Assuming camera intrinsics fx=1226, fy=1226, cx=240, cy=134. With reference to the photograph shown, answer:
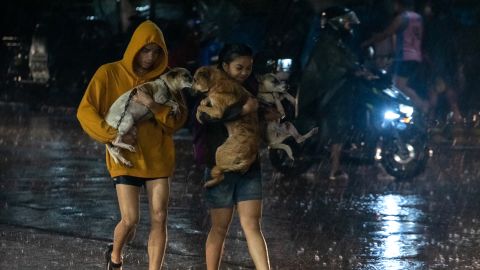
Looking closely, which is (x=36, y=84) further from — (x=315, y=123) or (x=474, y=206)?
(x=474, y=206)

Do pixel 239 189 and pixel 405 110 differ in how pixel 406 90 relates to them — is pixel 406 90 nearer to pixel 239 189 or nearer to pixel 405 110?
pixel 405 110

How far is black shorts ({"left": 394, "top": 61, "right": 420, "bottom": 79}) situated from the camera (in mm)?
17594

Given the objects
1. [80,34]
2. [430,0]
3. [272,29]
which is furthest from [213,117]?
[80,34]

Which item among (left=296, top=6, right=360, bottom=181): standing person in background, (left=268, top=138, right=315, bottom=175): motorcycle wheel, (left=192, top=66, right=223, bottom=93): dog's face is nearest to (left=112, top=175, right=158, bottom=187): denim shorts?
(left=192, top=66, right=223, bottom=93): dog's face

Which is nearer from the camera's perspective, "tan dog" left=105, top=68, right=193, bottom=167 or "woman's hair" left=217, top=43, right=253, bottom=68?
"woman's hair" left=217, top=43, right=253, bottom=68

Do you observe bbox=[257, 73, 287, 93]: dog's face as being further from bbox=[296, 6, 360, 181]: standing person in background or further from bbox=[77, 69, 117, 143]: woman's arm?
bbox=[296, 6, 360, 181]: standing person in background

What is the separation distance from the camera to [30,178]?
13.8m

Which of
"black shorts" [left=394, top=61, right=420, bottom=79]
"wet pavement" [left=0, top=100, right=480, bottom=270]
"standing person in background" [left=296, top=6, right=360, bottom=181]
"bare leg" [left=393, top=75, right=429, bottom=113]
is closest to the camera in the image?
"wet pavement" [left=0, top=100, right=480, bottom=270]

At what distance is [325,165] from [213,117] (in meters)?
7.90

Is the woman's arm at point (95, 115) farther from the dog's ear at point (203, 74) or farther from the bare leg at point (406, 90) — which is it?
the bare leg at point (406, 90)

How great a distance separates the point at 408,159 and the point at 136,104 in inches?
280

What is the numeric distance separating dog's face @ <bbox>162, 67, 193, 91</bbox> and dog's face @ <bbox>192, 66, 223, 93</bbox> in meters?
0.12

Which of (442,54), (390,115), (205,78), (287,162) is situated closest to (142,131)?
(205,78)

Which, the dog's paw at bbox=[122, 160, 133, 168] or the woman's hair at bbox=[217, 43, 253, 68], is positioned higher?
the woman's hair at bbox=[217, 43, 253, 68]
